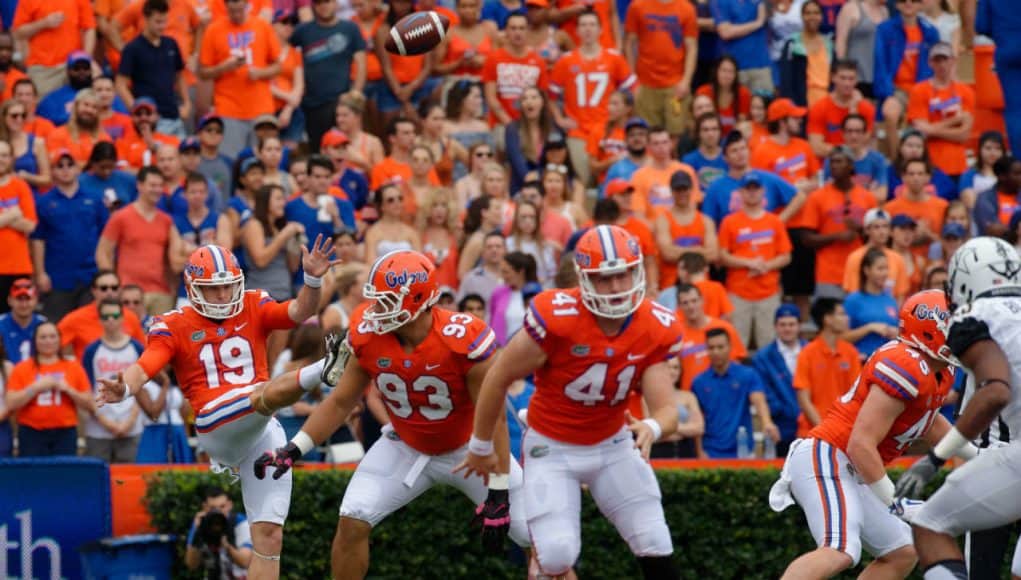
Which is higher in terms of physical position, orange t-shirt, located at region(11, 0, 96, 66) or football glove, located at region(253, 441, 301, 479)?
football glove, located at region(253, 441, 301, 479)

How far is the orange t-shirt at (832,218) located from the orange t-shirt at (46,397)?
6.22 metres

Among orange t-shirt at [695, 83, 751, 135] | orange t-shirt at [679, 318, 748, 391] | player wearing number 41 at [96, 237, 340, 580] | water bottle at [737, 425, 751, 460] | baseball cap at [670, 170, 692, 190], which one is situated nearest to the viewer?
player wearing number 41 at [96, 237, 340, 580]

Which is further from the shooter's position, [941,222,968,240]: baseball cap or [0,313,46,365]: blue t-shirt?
[941,222,968,240]: baseball cap

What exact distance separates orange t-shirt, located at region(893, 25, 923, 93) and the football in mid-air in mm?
6890

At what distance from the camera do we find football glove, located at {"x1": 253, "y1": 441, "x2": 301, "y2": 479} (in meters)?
9.52

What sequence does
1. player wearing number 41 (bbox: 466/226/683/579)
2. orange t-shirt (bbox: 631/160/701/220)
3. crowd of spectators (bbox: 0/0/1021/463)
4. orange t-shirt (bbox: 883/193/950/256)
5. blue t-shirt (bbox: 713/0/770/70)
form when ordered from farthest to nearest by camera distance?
blue t-shirt (bbox: 713/0/770/70) → orange t-shirt (bbox: 883/193/950/256) → orange t-shirt (bbox: 631/160/701/220) → crowd of spectators (bbox: 0/0/1021/463) → player wearing number 41 (bbox: 466/226/683/579)

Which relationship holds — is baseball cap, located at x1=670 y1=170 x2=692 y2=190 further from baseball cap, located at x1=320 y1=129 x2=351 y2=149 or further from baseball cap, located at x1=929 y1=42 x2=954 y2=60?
baseball cap, located at x1=929 y1=42 x2=954 y2=60

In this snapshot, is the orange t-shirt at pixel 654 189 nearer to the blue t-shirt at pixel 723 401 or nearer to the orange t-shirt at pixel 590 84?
the orange t-shirt at pixel 590 84

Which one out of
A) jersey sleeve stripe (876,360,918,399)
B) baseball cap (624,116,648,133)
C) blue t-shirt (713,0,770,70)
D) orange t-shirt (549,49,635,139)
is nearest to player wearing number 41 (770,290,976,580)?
jersey sleeve stripe (876,360,918,399)

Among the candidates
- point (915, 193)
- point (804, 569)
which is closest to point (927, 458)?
point (804, 569)

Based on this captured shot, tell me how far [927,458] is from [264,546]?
3882mm

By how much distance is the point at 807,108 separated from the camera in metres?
17.4

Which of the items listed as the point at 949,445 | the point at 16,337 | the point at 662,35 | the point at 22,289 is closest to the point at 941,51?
the point at 662,35

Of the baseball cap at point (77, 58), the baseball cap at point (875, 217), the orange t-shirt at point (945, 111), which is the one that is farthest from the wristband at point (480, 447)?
the orange t-shirt at point (945, 111)
